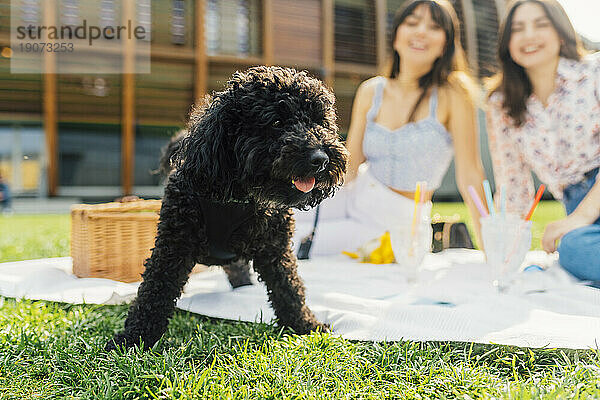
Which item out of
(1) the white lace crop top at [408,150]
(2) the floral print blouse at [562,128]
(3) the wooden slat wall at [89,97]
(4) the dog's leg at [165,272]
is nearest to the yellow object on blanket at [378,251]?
(1) the white lace crop top at [408,150]

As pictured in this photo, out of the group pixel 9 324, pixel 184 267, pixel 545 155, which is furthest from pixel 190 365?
pixel 545 155

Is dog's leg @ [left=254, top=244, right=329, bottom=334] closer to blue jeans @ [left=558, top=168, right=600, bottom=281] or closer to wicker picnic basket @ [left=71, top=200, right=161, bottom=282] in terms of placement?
wicker picnic basket @ [left=71, top=200, right=161, bottom=282]

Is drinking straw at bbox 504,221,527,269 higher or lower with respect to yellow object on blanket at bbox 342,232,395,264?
higher

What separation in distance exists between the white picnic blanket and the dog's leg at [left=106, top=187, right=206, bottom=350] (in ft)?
1.36

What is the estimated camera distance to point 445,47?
12.7 ft

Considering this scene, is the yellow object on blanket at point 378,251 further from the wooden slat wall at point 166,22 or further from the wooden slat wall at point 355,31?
the wooden slat wall at point 355,31

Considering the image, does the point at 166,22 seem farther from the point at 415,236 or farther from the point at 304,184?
the point at 304,184

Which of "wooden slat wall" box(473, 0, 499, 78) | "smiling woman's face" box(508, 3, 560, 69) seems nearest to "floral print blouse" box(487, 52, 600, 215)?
"smiling woman's face" box(508, 3, 560, 69)

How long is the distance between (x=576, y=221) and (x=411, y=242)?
105cm

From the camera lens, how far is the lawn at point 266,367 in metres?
1.57

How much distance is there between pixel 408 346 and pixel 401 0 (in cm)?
1132

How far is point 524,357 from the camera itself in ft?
6.14

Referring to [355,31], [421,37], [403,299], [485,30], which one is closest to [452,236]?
[421,37]

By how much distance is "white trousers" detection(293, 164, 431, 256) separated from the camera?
388 cm
